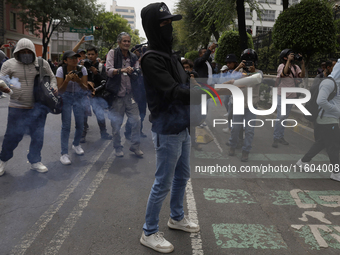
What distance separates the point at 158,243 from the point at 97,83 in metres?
3.96

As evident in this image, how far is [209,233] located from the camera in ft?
9.20

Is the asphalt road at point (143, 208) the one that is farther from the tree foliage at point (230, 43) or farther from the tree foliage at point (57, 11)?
the tree foliage at point (57, 11)

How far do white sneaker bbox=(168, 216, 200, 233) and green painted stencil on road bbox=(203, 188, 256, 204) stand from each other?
0.75 m

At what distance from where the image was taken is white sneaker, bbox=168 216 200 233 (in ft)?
9.25

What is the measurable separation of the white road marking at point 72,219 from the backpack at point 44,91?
1143 mm

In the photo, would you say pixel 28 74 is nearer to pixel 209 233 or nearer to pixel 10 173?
pixel 10 173

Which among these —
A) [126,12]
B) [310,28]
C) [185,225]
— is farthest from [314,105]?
[126,12]

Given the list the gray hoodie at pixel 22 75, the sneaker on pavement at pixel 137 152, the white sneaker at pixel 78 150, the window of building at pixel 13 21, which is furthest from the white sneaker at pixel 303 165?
the window of building at pixel 13 21

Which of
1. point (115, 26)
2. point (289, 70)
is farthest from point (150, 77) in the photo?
point (115, 26)

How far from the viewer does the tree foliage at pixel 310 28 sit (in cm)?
782

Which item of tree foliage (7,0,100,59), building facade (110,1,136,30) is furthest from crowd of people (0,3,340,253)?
building facade (110,1,136,30)

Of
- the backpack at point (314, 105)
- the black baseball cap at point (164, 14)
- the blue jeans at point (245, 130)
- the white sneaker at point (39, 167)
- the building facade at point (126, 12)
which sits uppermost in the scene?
the building facade at point (126, 12)

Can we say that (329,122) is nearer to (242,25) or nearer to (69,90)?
(69,90)

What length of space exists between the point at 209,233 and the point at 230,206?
0.67 meters
